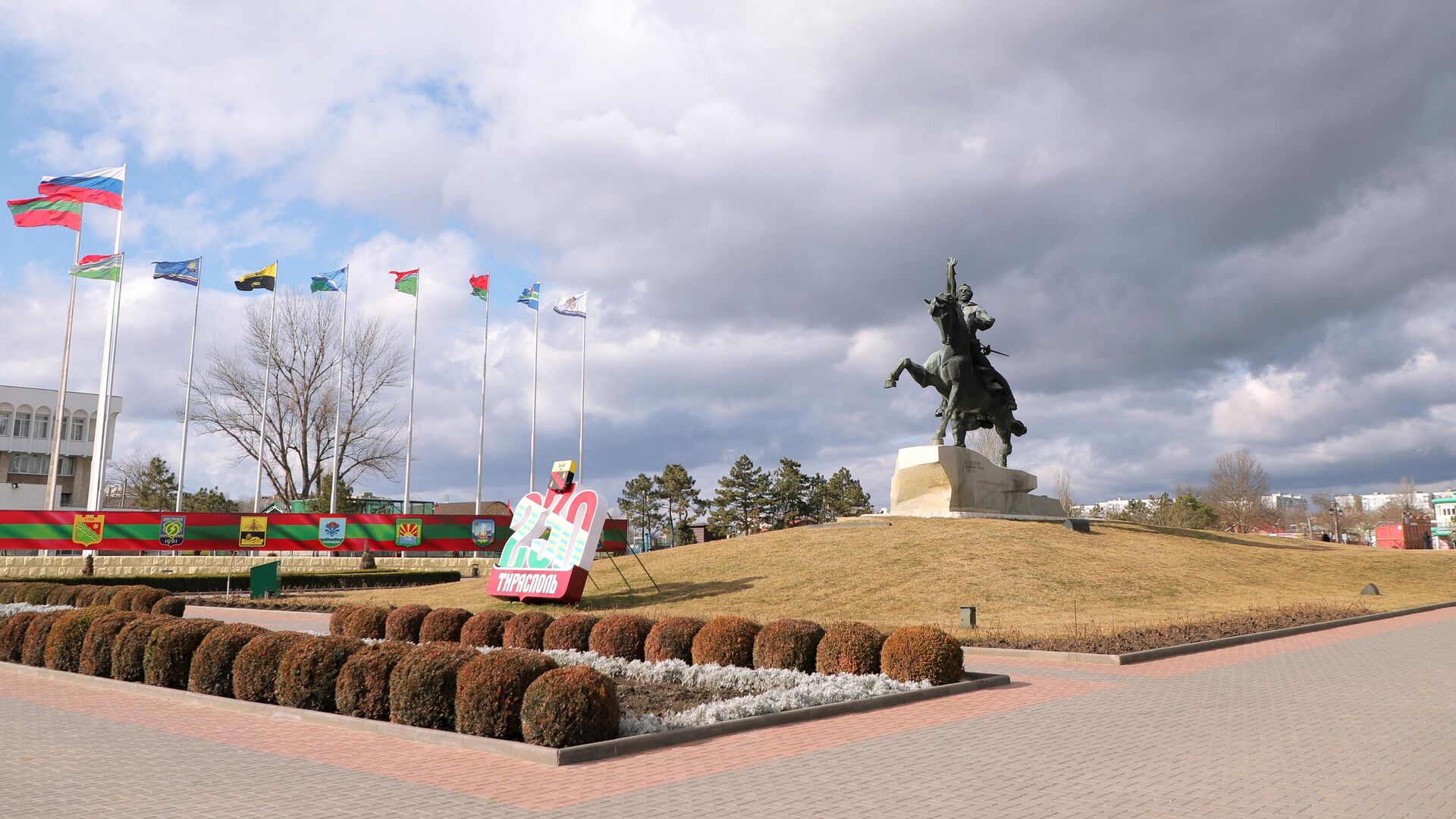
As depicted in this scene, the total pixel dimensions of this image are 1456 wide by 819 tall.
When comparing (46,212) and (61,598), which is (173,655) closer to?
(61,598)

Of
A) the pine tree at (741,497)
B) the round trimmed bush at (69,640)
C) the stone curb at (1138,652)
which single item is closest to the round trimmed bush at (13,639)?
the round trimmed bush at (69,640)

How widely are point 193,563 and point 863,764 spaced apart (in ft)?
143

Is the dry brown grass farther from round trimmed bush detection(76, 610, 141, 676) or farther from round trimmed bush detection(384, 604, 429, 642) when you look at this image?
round trimmed bush detection(76, 610, 141, 676)

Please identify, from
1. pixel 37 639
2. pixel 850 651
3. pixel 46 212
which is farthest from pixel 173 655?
pixel 46 212

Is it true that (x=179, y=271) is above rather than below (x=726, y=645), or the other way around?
above

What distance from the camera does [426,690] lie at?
909 centimetres

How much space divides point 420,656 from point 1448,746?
945 cm

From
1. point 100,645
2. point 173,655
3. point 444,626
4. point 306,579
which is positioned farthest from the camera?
point 306,579

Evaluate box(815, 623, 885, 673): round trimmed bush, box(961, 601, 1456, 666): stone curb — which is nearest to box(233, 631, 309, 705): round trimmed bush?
box(815, 623, 885, 673): round trimmed bush

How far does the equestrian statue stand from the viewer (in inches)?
1324

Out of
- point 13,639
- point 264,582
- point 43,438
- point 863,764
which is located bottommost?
point 863,764

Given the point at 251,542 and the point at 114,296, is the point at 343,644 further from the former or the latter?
the point at 114,296

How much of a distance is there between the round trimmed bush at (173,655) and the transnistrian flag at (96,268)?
3729 cm

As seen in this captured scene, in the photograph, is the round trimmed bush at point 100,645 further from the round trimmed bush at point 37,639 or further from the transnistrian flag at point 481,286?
the transnistrian flag at point 481,286
